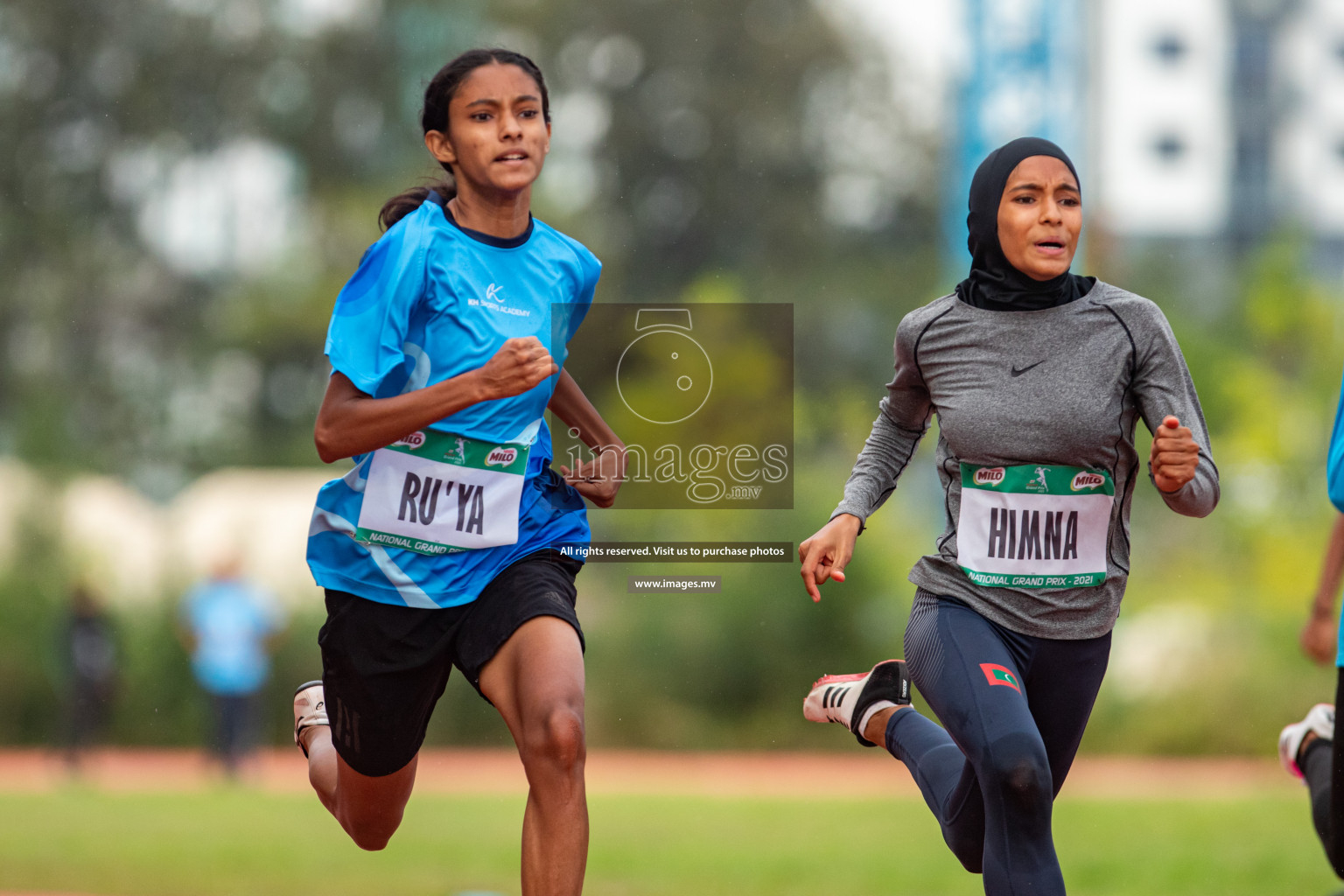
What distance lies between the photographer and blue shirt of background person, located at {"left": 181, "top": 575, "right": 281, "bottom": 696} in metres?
12.7

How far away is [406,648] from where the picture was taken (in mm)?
3604

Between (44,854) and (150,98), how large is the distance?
1396cm

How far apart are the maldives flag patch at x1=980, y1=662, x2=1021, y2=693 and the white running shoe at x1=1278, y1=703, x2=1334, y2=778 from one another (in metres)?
1.38

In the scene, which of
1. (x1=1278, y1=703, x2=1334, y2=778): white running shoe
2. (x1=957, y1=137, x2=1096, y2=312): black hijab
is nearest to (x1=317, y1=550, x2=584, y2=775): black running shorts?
(x1=957, y1=137, x2=1096, y2=312): black hijab

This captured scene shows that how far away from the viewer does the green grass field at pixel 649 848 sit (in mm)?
7832

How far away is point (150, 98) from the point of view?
2030 cm

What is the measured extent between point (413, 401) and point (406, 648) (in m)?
0.66

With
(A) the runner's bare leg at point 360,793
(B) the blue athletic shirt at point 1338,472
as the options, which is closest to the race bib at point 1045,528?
(B) the blue athletic shirt at point 1338,472

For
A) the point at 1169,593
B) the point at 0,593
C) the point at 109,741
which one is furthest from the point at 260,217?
the point at 1169,593

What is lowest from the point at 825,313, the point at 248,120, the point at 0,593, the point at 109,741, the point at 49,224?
the point at 109,741

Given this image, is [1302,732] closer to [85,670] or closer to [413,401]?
[413,401]

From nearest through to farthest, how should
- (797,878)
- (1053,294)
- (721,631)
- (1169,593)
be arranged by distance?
1. (1053,294)
2. (797,878)
3. (721,631)
4. (1169,593)

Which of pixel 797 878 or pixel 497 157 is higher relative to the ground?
pixel 497 157

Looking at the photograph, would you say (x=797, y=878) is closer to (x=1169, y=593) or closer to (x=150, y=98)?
(x=1169, y=593)
